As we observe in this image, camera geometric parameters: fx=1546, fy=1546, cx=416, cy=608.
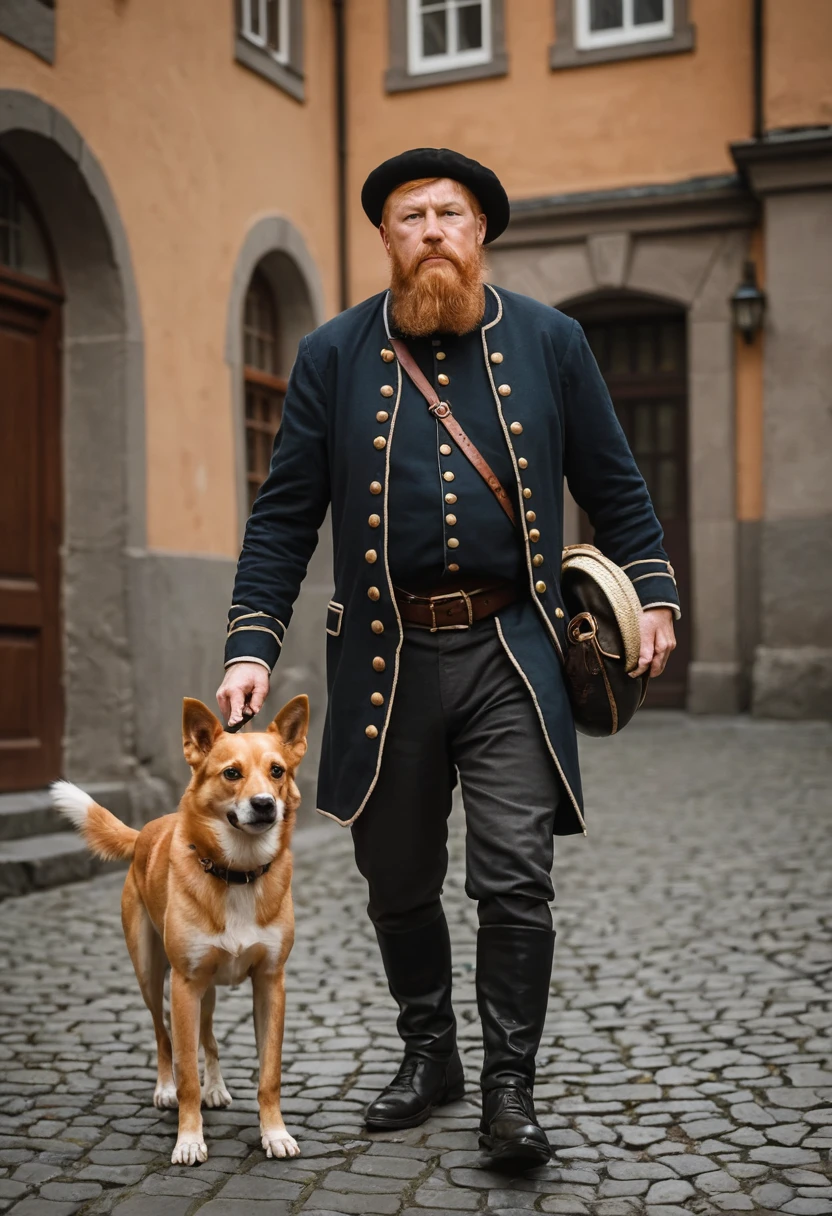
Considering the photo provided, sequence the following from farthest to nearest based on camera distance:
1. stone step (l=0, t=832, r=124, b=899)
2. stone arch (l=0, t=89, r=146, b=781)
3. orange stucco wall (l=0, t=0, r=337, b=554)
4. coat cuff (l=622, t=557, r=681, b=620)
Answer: stone arch (l=0, t=89, r=146, b=781) → orange stucco wall (l=0, t=0, r=337, b=554) → stone step (l=0, t=832, r=124, b=899) → coat cuff (l=622, t=557, r=681, b=620)

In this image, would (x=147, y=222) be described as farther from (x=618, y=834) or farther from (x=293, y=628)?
(x=618, y=834)

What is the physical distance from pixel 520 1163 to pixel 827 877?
3775mm

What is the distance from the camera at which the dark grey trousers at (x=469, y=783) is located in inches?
139

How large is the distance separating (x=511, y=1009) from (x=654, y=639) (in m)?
0.91

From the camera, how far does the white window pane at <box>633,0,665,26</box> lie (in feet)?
43.1

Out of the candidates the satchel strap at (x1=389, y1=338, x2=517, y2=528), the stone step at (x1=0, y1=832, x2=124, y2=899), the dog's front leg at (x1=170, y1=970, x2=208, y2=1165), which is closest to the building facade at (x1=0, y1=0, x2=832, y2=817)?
the stone step at (x1=0, y1=832, x2=124, y2=899)

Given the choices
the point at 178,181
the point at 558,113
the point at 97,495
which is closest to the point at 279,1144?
the point at 97,495

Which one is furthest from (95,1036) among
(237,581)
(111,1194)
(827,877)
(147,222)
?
(147,222)

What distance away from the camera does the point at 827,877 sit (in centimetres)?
682

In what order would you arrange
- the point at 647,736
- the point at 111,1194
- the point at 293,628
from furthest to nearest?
1. the point at 647,736
2. the point at 293,628
3. the point at 111,1194

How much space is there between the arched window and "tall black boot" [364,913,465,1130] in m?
7.23

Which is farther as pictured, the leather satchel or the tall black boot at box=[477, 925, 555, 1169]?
the leather satchel

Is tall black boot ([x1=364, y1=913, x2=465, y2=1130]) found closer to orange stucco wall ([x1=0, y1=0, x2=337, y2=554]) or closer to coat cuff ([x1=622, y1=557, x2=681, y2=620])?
coat cuff ([x1=622, y1=557, x2=681, y2=620])

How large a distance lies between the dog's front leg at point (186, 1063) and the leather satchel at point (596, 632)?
109 cm
